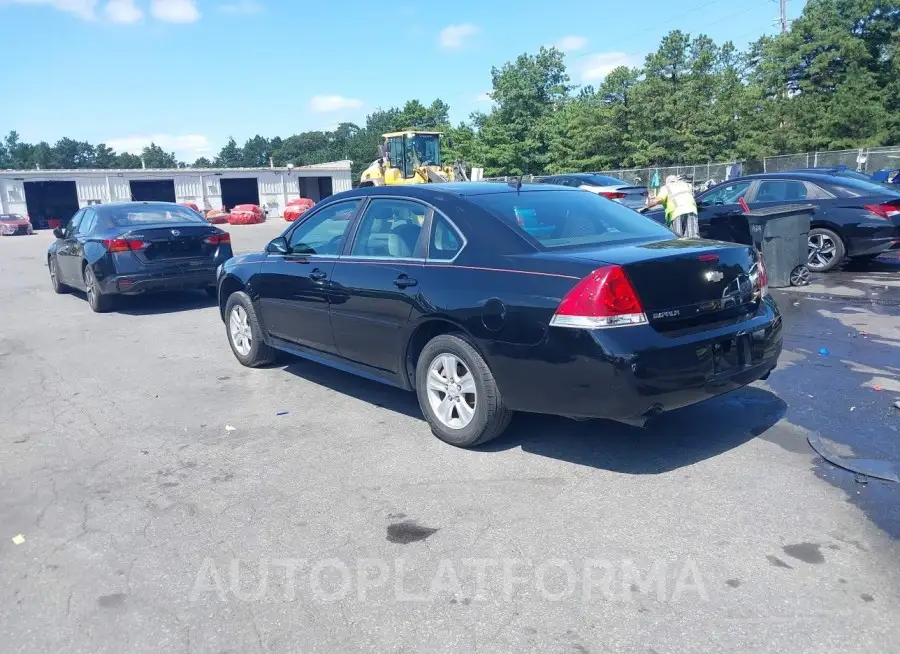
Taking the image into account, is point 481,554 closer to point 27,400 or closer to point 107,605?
point 107,605

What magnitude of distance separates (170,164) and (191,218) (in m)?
147

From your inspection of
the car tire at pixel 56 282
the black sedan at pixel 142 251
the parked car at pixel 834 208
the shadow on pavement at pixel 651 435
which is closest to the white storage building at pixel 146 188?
the car tire at pixel 56 282

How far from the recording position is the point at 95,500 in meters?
4.35

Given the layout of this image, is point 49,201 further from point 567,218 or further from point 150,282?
point 567,218

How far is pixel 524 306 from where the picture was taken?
14.1 ft

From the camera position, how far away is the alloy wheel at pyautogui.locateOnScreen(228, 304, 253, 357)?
7.16 metres

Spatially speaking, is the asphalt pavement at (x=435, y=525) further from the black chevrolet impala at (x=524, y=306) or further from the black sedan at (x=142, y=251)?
the black sedan at (x=142, y=251)

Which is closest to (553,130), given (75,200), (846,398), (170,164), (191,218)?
(75,200)

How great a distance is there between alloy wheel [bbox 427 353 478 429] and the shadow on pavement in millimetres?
289

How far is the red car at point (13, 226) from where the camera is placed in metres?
45.9

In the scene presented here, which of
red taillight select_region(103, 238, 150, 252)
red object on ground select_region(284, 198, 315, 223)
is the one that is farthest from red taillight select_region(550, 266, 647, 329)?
red object on ground select_region(284, 198, 315, 223)

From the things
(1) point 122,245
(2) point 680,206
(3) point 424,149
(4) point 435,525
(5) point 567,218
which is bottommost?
(4) point 435,525

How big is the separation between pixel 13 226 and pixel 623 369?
2001 inches

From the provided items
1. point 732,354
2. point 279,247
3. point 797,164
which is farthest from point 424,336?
point 797,164
